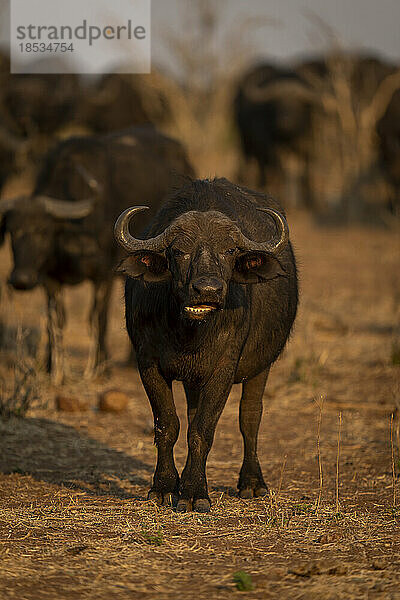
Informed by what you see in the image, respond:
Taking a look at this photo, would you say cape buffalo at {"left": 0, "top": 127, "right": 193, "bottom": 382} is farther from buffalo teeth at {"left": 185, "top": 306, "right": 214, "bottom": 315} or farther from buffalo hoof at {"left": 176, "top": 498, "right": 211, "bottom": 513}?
buffalo teeth at {"left": 185, "top": 306, "right": 214, "bottom": 315}

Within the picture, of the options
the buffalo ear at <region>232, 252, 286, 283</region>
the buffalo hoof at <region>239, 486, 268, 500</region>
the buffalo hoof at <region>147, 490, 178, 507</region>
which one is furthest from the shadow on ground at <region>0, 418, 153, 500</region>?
the buffalo ear at <region>232, 252, 286, 283</region>

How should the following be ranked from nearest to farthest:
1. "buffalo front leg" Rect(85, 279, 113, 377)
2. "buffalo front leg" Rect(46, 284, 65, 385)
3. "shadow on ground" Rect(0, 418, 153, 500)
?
"shadow on ground" Rect(0, 418, 153, 500) → "buffalo front leg" Rect(46, 284, 65, 385) → "buffalo front leg" Rect(85, 279, 113, 377)

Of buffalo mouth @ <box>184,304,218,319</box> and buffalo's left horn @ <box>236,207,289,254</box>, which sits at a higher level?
buffalo's left horn @ <box>236,207,289,254</box>

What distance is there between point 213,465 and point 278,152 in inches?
576

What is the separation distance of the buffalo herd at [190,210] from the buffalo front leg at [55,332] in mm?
19

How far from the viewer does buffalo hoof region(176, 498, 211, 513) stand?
216 inches

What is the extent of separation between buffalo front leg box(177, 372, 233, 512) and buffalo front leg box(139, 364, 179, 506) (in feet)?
0.60

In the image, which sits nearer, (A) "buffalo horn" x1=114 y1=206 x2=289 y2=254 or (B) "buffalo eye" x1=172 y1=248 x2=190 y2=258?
(B) "buffalo eye" x1=172 y1=248 x2=190 y2=258

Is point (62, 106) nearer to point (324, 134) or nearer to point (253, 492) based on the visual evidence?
point (324, 134)

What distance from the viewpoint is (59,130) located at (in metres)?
18.7

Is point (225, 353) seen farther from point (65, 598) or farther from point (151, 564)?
point (65, 598)

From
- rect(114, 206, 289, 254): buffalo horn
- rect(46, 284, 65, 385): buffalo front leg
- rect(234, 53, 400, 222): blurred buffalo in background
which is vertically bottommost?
rect(46, 284, 65, 385): buffalo front leg

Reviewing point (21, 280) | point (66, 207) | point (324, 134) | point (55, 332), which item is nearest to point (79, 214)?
point (66, 207)

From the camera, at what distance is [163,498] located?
18.9 feet
